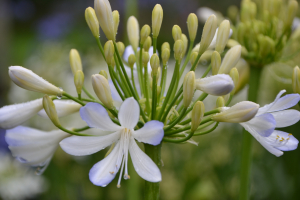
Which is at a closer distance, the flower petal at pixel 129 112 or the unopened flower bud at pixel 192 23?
the flower petal at pixel 129 112

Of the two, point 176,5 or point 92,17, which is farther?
point 176,5

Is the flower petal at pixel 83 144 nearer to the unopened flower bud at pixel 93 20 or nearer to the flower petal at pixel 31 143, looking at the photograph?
the flower petal at pixel 31 143

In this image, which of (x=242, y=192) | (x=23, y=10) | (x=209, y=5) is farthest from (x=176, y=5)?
(x=242, y=192)

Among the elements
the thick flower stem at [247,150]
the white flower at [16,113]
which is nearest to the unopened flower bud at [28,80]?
the white flower at [16,113]

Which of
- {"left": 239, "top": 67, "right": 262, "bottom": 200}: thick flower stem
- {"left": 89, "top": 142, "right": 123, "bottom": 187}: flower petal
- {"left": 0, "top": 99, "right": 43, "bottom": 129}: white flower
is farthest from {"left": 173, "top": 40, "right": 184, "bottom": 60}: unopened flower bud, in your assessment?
{"left": 239, "top": 67, "right": 262, "bottom": 200}: thick flower stem

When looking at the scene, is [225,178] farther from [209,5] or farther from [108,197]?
[209,5]

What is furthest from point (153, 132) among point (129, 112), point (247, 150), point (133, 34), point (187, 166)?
point (187, 166)
